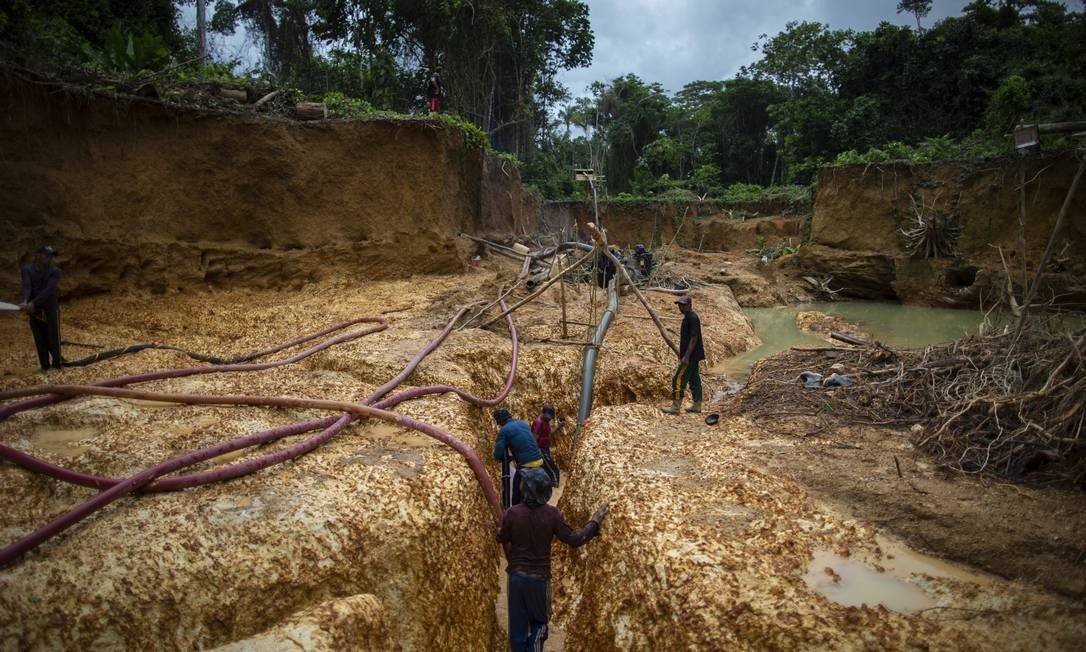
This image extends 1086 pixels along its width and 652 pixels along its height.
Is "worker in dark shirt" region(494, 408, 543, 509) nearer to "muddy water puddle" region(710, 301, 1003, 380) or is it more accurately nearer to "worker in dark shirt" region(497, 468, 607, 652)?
A: "worker in dark shirt" region(497, 468, 607, 652)

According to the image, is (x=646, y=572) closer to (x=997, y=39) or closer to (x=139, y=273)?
(x=139, y=273)

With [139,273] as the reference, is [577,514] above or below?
below

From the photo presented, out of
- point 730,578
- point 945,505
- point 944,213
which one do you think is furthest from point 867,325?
point 730,578

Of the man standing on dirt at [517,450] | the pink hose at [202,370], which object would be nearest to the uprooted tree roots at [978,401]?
the man standing on dirt at [517,450]

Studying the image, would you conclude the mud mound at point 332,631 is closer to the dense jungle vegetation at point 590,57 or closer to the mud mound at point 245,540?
the mud mound at point 245,540

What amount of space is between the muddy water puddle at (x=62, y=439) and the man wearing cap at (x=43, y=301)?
1706mm

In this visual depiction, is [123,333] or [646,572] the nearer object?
[646,572]

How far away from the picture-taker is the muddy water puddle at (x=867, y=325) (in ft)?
38.6

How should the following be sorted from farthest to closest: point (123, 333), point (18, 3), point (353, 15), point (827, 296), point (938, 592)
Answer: point (353, 15)
point (827, 296)
point (18, 3)
point (123, 333)
point (938, 592)

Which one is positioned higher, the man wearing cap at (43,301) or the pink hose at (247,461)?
the man wearing cap at (43,301)

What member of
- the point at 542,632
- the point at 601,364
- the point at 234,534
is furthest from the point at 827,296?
the point at 234,534

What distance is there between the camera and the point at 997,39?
2434 cm

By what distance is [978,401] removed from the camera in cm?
514

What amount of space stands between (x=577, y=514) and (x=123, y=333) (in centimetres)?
665
